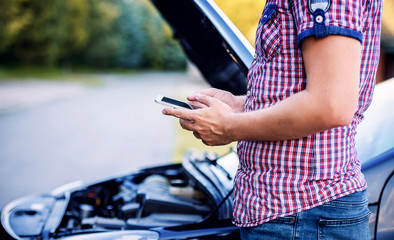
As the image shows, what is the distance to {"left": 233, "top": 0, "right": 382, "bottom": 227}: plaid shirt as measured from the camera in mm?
1049

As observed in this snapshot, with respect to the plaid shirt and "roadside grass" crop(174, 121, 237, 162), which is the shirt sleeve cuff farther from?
"roadside grass" crop(174, 121, 237, 162)

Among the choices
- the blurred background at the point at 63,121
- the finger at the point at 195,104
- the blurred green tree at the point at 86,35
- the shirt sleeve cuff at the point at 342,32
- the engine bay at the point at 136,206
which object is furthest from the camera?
the blurred green tree at the point at 86,35

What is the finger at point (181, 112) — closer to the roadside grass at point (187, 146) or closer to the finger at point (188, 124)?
the finger at point (188, 124)

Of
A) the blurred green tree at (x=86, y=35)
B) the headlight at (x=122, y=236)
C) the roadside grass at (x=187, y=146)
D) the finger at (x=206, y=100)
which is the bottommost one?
the roadside grass at (x=187, y=146)

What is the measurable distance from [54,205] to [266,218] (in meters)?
1.70

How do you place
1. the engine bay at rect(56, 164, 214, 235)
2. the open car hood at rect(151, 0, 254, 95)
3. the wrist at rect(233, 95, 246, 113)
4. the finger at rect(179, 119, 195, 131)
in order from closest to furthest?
1. the finger at rect(179, 119, 195, 131)
2. the wrist at rect(233, 95, 246, 113)
3. the open car hood at rect(151, 0, 254, 95)
4. the engine bay at rect(56, 164, 214, 235)

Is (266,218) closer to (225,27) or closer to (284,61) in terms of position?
(284,61)

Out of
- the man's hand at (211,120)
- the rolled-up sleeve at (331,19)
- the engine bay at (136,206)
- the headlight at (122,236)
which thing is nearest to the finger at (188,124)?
the man's hand at (211,120)

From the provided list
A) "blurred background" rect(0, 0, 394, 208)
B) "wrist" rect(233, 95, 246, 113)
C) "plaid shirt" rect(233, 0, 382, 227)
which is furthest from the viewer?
"blurred background" rect(0, 0, 394, 208)

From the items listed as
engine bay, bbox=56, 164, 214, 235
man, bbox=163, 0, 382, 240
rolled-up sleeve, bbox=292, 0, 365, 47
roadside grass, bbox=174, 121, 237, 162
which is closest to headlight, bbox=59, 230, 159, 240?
engine bay, bbox=56, 164, 214, 235

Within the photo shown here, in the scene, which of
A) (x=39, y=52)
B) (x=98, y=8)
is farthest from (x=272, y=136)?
(x=98, y=8)

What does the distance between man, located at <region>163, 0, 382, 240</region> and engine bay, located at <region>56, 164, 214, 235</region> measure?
0.90 m

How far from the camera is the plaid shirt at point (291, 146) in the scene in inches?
41.3

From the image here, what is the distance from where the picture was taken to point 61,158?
654 centimetres
